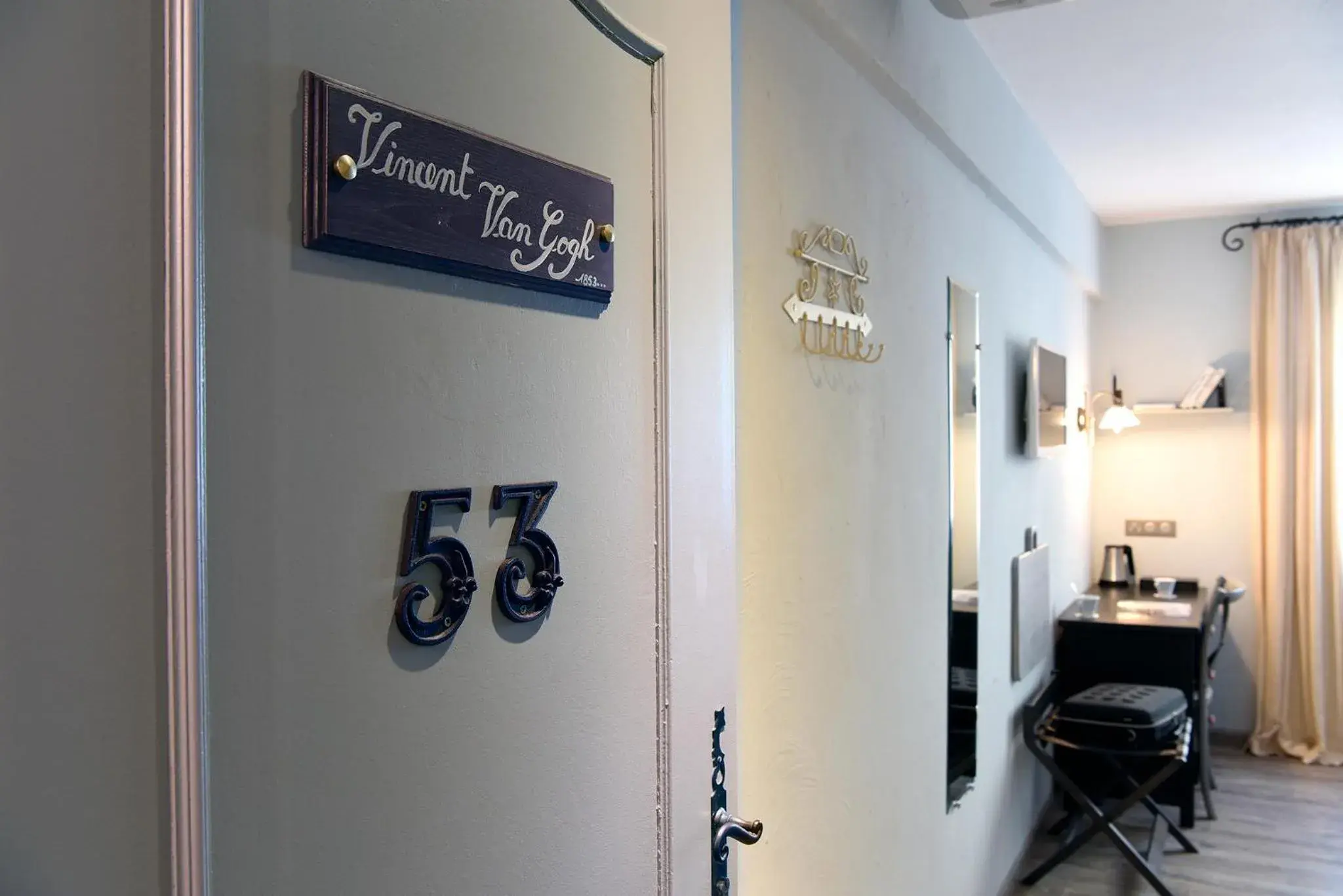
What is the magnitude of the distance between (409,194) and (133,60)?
0.21 meters

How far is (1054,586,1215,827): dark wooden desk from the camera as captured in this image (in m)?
4.24

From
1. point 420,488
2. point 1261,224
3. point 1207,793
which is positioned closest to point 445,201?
point 420,488

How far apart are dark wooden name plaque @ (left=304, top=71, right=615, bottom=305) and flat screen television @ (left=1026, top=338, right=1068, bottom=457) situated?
2992mm

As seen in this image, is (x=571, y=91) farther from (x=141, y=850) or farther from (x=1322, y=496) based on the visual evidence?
(x=1322, y=496)

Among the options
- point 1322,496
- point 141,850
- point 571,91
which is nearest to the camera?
point 141,850

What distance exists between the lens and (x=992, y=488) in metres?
3.29

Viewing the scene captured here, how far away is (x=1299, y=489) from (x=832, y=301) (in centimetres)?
424

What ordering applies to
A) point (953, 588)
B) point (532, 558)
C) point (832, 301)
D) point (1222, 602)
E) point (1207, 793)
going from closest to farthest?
point (532, 558), point (832, 301), point (953, 588), point (1207, 793), point (1222, 602)

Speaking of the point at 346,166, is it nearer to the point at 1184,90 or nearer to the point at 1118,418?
the point at 1184,90

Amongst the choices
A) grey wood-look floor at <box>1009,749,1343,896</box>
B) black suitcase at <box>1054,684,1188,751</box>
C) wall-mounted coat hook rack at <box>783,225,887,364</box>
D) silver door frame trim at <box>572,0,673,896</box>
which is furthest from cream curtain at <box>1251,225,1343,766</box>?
silver door frame trim at <box>572,0,673,896</box>

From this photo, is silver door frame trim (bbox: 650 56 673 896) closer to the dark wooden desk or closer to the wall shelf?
the dark wooden desk

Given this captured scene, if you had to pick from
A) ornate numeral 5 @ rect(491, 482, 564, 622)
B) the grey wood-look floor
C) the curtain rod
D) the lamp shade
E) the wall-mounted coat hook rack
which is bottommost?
the grey wood-look floor

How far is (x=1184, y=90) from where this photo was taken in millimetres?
3336

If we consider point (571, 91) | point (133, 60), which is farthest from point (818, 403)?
point (133, 60)
